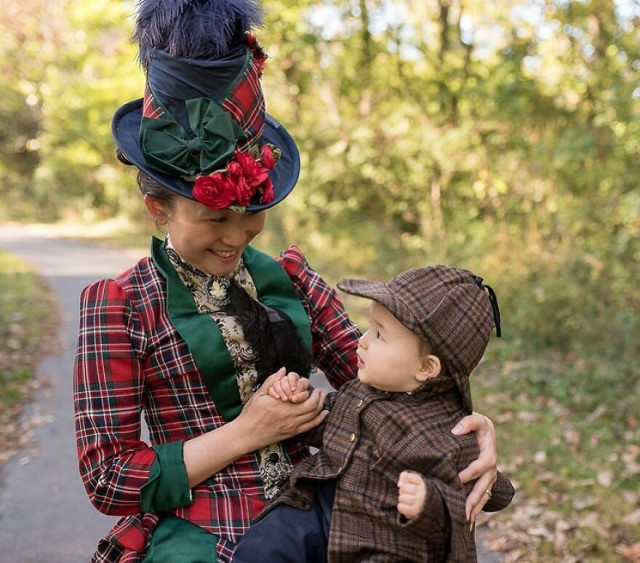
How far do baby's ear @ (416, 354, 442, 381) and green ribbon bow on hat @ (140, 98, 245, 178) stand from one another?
0.71 metres

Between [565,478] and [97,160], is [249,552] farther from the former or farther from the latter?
[97,160]

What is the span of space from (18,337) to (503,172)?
6318mm

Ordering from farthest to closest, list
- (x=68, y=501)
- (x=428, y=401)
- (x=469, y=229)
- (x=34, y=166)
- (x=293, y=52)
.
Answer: (x=34, y=166), (x=293, y=52), (x=469, y=229), (x=68, y=501), (x=428, y=401)

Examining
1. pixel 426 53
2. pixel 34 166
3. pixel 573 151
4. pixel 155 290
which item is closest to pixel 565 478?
pixel 155 290

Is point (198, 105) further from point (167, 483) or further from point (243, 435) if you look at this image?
point (167, 483)

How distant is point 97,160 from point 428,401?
73.6 feet

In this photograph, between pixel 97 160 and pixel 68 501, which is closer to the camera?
pixel 68 501

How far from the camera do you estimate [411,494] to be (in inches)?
64.7

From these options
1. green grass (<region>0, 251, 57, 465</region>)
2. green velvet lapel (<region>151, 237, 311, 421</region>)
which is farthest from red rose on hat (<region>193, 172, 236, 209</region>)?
green grass (<region>0, 251, 57, 465</region>)

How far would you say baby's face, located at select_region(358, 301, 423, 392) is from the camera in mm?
1842

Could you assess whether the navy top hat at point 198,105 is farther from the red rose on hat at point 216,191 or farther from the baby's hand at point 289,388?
the baby's hand at point 289,388

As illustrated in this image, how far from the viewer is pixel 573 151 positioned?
7.78 m

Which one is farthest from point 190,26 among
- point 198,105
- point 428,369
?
point 428,369

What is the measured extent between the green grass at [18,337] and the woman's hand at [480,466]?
4.34m
